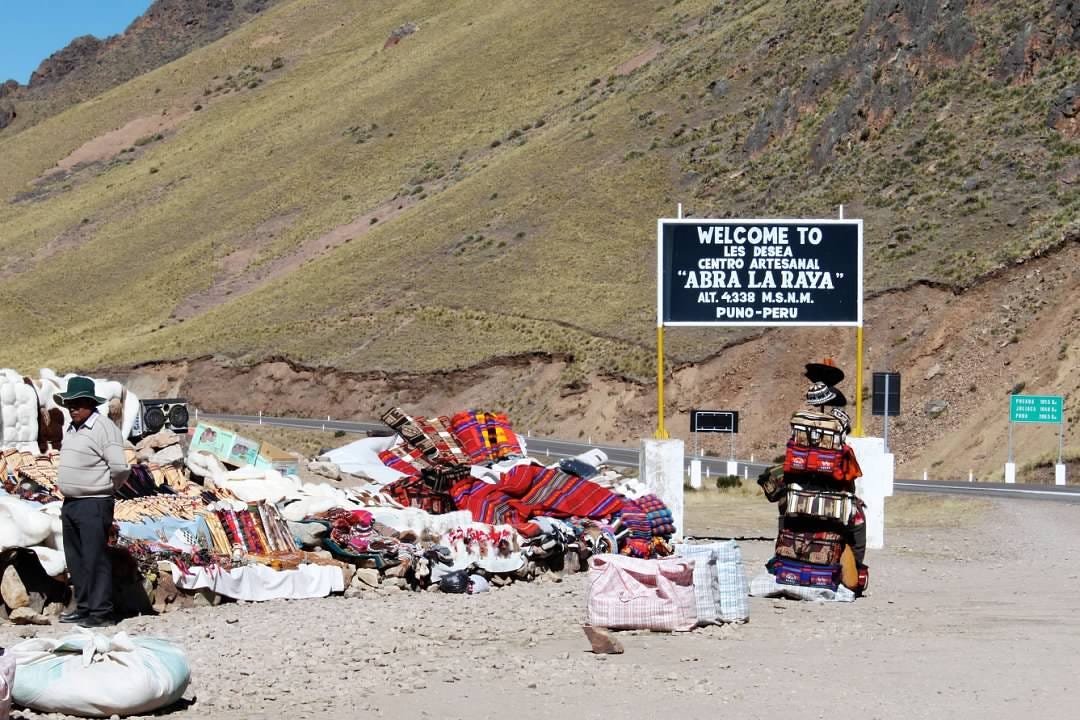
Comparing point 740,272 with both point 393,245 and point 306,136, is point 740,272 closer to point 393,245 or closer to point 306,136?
point 393,245

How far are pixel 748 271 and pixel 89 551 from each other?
876 cm

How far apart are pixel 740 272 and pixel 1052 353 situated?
25.8 m

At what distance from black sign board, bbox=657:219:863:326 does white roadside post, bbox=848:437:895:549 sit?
54.0 inches

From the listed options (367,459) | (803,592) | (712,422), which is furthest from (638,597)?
(712,422)

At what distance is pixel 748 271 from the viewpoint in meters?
17.3

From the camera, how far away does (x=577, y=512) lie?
15625 mm

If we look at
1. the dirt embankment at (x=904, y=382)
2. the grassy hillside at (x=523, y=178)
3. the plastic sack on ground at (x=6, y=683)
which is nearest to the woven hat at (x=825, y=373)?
the plastic sack on ground at (x=6, y=683)

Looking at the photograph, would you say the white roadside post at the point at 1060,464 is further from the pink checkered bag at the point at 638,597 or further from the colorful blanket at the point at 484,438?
the pink checkered bag at the point at 638,597

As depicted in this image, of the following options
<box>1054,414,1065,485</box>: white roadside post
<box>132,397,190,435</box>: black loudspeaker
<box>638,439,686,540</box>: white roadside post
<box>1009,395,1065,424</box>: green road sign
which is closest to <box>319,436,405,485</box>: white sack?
<box>132,397,190,435</box>: black loudspeaker

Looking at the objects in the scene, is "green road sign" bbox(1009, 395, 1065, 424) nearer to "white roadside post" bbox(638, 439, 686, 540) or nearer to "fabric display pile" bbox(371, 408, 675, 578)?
"fabric display pile" bbox(371, 408, 675, 578)

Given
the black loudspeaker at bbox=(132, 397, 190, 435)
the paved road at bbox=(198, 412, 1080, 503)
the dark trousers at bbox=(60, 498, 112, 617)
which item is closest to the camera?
the dark trousers at bbox=(60, 498, 112, 617)

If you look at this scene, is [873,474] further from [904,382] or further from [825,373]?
[904,382]

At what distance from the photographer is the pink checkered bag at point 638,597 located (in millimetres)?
11023

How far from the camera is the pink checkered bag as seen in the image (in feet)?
36.2
